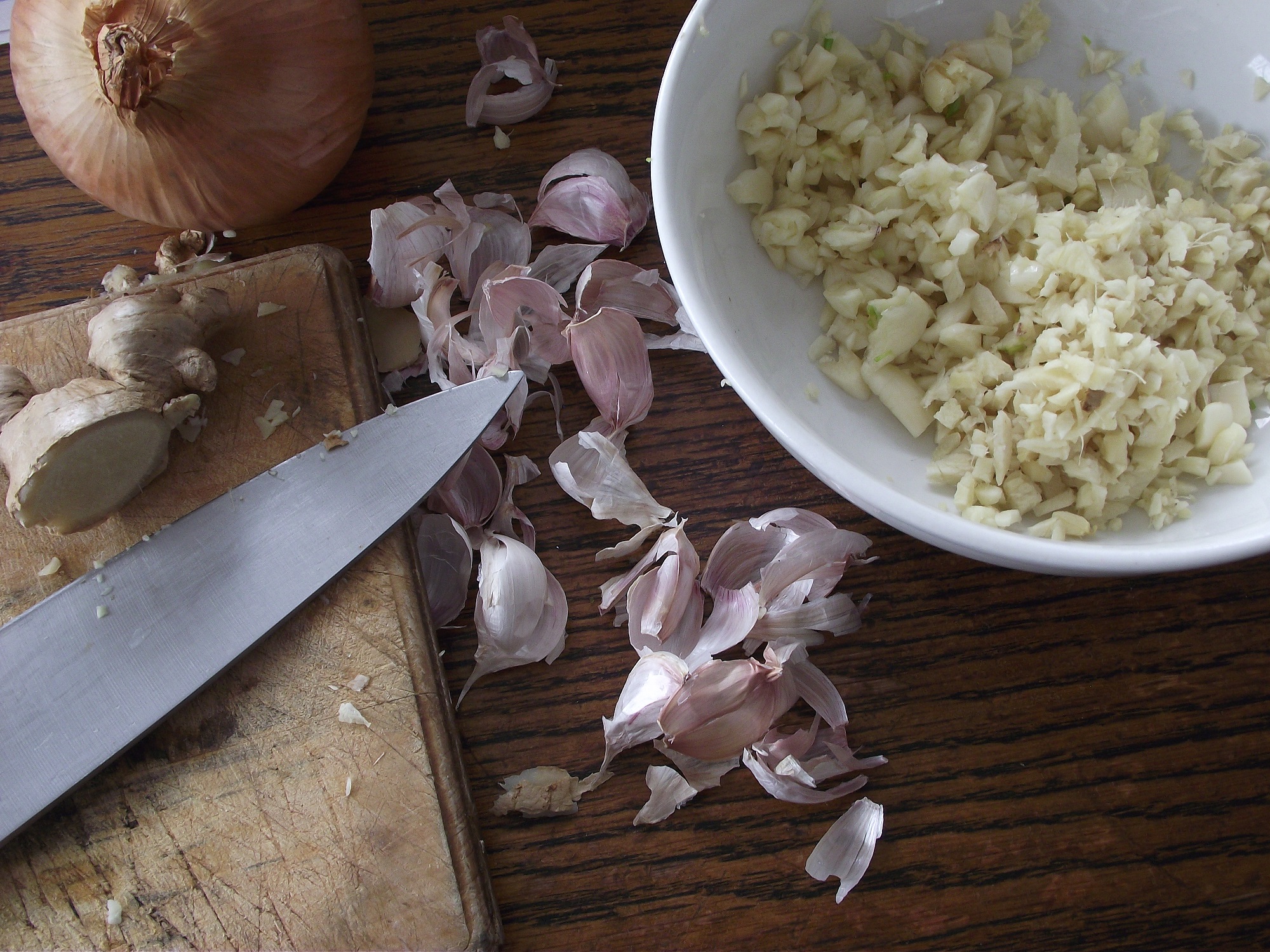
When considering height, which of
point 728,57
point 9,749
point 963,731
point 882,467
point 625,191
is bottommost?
point 963,731

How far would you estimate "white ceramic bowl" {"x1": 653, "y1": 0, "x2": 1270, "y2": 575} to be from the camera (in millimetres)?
695

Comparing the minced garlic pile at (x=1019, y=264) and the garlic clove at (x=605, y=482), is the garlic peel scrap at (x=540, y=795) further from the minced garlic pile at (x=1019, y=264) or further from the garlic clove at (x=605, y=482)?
the minced garlic pile at (x=1019, y=264)

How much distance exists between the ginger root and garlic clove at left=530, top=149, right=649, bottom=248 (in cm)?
36

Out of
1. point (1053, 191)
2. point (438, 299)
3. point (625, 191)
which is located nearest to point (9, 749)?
point (438, 299)

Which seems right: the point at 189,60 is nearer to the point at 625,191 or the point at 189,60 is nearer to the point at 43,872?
the point at 625,191

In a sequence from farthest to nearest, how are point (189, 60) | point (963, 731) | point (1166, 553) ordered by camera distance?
point (963, 731) < point (189, 60) < point (1166, 553)

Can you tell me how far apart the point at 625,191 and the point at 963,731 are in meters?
0.66

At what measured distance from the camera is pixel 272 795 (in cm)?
84

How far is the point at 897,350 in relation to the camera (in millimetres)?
816

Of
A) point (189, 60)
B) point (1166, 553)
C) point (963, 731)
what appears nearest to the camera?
point (1166, 553)

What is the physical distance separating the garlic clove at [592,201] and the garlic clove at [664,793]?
55cm

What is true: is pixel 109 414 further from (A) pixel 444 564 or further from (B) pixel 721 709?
(B) pixel 721 709

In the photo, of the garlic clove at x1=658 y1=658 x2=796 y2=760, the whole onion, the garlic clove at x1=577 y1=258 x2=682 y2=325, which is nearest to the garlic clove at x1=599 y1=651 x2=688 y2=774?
the garlic clove at x1=658 y1=658 x2=796 y2=760

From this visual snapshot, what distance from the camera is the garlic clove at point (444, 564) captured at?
913mm
